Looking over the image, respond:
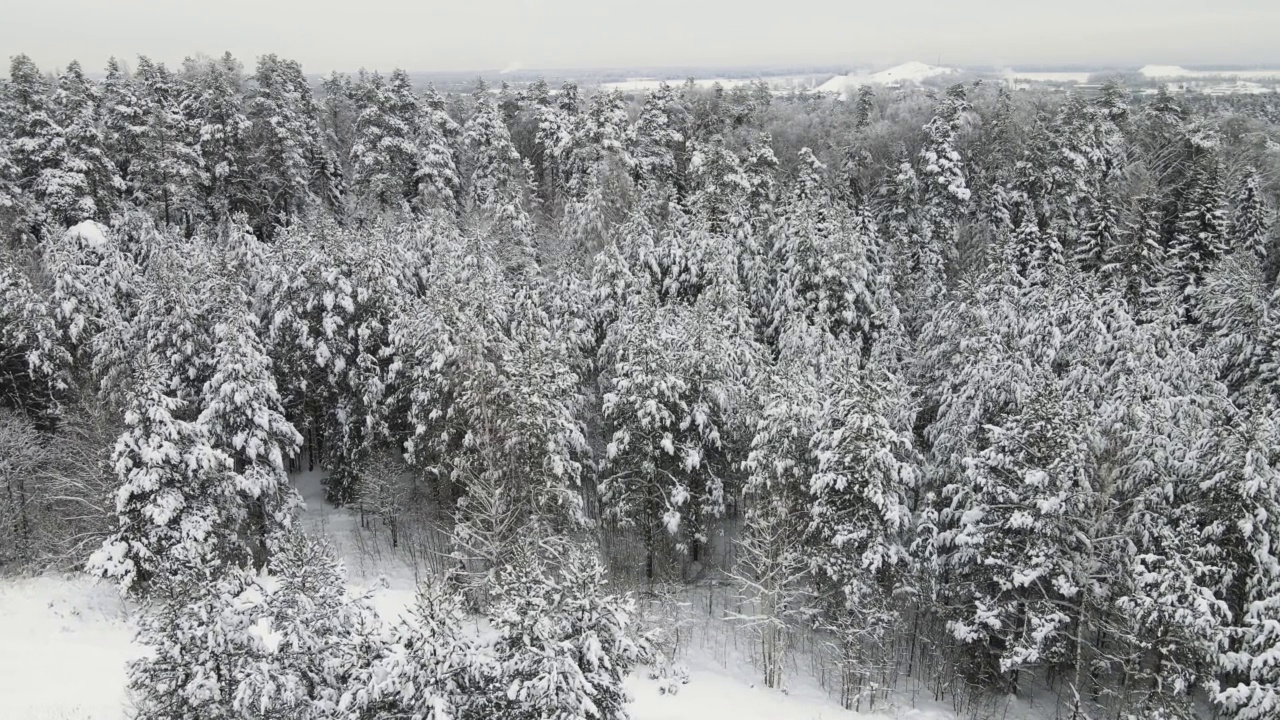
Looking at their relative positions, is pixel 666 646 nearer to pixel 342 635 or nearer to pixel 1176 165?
pixel 342 635

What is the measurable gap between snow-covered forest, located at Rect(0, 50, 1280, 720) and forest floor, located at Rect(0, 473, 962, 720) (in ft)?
2.65

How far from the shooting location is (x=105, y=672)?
19.1 metres

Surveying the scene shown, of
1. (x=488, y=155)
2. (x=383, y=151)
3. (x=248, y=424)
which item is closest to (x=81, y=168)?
(x=383, y=151)

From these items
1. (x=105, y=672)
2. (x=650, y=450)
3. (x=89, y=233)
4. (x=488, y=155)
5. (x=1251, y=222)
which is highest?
(x=488, y=155)

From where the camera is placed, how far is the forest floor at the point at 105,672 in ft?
58.6

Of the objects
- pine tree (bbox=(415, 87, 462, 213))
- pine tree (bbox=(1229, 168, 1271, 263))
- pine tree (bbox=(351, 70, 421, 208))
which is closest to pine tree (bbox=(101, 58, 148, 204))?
pine tree (bbox=(351, 70, 421, 208))

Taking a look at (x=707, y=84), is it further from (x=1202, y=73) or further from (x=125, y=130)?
(x=1202, y=73)

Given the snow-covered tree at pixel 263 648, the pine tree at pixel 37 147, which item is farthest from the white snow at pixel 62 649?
the pine tree at pixel 37 147

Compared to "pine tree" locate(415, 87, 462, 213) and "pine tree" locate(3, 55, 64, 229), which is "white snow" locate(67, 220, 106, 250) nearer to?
"pine tree" locate(3, 55, 64, 229)

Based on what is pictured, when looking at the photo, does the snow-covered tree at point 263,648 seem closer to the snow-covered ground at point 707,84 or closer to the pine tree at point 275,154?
the pine tree at point 275,154

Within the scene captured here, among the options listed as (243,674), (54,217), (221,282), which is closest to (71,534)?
(221,282)

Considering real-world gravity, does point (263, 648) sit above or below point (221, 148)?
below

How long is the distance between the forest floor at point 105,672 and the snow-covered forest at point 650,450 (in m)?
0.81

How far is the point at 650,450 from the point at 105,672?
48.6 ft
